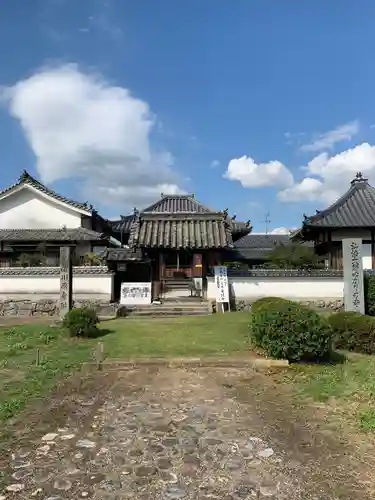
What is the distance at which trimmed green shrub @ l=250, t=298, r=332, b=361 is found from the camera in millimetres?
9383

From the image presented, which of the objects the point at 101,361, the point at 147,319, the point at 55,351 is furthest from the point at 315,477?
the point at 147,319

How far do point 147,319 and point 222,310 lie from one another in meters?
4.00

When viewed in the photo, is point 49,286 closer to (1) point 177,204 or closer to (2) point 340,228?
(2) point 340,228

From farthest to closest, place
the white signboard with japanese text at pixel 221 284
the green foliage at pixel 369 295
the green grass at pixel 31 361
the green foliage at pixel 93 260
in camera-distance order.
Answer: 1. the green foliage at pixel 93 260
2. the white signboard with japanese text at pixel 221 284
3. the green foliage at pixel 369 295
4. the green grass at pixel 31 361

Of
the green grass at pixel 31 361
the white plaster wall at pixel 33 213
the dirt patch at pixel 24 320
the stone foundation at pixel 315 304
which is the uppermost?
the white plaster wall at pixel 33 213

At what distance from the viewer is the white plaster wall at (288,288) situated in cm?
2159

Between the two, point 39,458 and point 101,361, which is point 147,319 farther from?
point 39,458

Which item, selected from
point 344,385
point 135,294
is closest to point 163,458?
point 344,385

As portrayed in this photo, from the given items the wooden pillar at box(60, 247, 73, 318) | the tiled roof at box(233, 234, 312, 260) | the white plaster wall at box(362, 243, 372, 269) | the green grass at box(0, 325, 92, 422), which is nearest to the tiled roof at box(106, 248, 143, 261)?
the wooden pillar at box(60, 247, 73, 318)

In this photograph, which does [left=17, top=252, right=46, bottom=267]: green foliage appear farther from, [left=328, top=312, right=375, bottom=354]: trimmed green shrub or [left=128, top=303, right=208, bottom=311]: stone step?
[left=328, top=312, right=375, bottom=354]: trimmed green shrub

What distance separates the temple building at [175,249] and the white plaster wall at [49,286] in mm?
2062

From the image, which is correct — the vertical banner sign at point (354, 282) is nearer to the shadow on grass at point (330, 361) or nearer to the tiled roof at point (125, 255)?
the shadow on grass at point (330, 361)

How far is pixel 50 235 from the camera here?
28516 millimetres

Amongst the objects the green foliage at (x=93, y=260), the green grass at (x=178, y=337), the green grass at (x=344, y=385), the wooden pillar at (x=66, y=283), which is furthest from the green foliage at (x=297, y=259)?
the green grass at (x=344, y=385)
